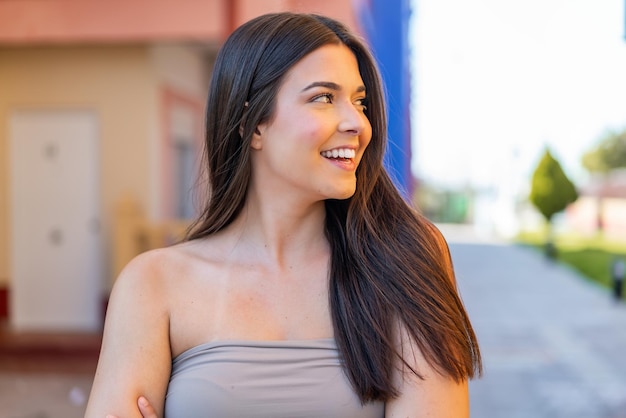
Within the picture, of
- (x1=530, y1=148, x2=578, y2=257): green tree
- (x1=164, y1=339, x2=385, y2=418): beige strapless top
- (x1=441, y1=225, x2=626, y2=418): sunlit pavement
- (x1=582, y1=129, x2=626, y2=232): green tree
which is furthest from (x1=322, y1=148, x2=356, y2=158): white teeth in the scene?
(x1=582, y1=129, x2=626, y2=232): green tree

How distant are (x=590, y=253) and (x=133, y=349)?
1720 cm

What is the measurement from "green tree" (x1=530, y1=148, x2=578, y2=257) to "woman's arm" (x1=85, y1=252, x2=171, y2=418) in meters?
14.7

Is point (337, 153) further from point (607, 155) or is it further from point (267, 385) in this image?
point (607, 155)

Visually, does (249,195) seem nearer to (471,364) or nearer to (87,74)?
(471,364)


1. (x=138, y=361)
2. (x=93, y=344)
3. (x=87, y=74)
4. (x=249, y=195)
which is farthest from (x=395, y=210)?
(x=87, y=74)

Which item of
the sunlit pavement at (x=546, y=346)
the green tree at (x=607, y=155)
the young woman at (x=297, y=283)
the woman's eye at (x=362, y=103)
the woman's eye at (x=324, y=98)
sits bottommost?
the sunlit pavement at (x=546, y=346)

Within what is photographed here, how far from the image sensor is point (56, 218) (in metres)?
6.81

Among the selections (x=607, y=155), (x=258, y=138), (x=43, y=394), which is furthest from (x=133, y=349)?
(x=607, y=155)

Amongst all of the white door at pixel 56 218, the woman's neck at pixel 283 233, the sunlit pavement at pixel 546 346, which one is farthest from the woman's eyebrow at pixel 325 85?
the white door at pixel 56 218

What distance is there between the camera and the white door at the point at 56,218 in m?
6.73

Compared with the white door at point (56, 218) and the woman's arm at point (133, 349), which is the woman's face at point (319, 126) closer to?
the woman's arm at point (133, 349)

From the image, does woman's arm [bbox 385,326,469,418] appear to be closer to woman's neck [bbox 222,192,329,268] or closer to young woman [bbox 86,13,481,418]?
young woman [bbox 86,13,481,418]

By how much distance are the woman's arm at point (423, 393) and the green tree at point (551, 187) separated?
14.6 meters

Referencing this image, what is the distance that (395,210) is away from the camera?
60.3 inches
